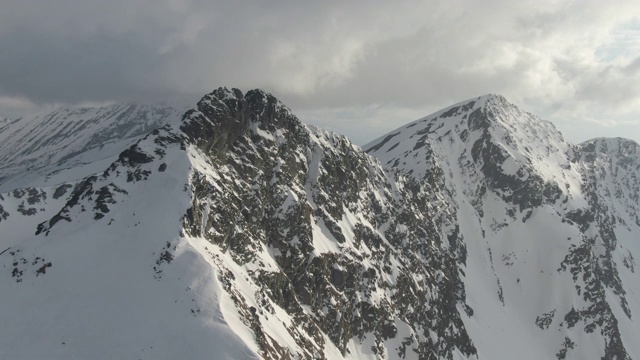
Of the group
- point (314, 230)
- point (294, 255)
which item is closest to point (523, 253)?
point (314, 230)

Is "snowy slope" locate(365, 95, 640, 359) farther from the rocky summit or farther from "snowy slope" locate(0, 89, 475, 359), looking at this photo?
"snowy slope" locate(0, 89, 475, 359)

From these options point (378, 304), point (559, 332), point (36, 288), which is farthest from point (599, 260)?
point (36, 288)

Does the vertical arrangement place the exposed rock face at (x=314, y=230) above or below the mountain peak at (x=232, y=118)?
below

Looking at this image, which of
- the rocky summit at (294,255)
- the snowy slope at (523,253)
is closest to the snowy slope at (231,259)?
the rocky summit at (294,255)

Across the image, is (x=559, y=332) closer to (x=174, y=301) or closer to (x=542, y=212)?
(x=542, y=212)

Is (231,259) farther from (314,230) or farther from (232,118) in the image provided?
A: (232,118)

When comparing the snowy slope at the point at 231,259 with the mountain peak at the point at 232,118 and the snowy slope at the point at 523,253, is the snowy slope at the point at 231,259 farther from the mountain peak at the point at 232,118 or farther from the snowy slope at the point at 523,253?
the snowy slope at the point at 523,253

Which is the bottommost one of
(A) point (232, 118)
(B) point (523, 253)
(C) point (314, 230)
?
(B) point (523, 253)
